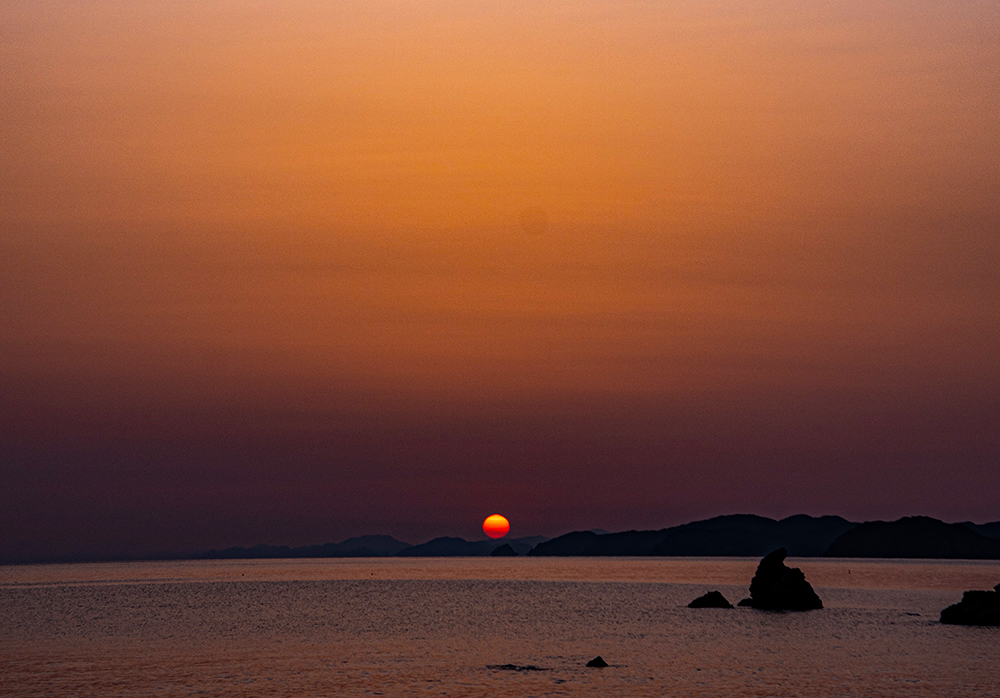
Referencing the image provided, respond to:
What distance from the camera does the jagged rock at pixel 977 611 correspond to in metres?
107

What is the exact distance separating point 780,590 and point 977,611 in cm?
3136

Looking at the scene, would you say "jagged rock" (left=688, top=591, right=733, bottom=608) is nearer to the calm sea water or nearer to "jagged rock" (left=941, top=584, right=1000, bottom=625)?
the calm sea water

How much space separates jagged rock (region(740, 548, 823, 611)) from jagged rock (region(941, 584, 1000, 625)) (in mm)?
22119

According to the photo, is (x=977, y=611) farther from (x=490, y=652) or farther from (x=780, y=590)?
(x=490, y=652)

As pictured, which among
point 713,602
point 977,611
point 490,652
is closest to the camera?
point 490,652

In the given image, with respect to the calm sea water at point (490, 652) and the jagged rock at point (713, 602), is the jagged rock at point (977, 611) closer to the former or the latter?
the calm sea water at point (490, 652)

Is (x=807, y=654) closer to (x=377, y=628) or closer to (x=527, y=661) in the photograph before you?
(x=527, y=661)

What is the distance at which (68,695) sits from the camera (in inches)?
2427

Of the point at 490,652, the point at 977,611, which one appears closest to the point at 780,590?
the point at 977,611

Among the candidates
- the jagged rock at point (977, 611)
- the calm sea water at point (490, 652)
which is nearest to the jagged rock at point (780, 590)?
the calm sea water at point (490, 652)

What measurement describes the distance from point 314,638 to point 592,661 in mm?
35213

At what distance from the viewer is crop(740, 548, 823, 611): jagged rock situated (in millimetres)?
137625

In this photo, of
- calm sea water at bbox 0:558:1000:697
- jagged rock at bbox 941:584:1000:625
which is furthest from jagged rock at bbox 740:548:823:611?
jagged rock at bbox 941:584:1000:625

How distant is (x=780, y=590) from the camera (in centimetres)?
13838
